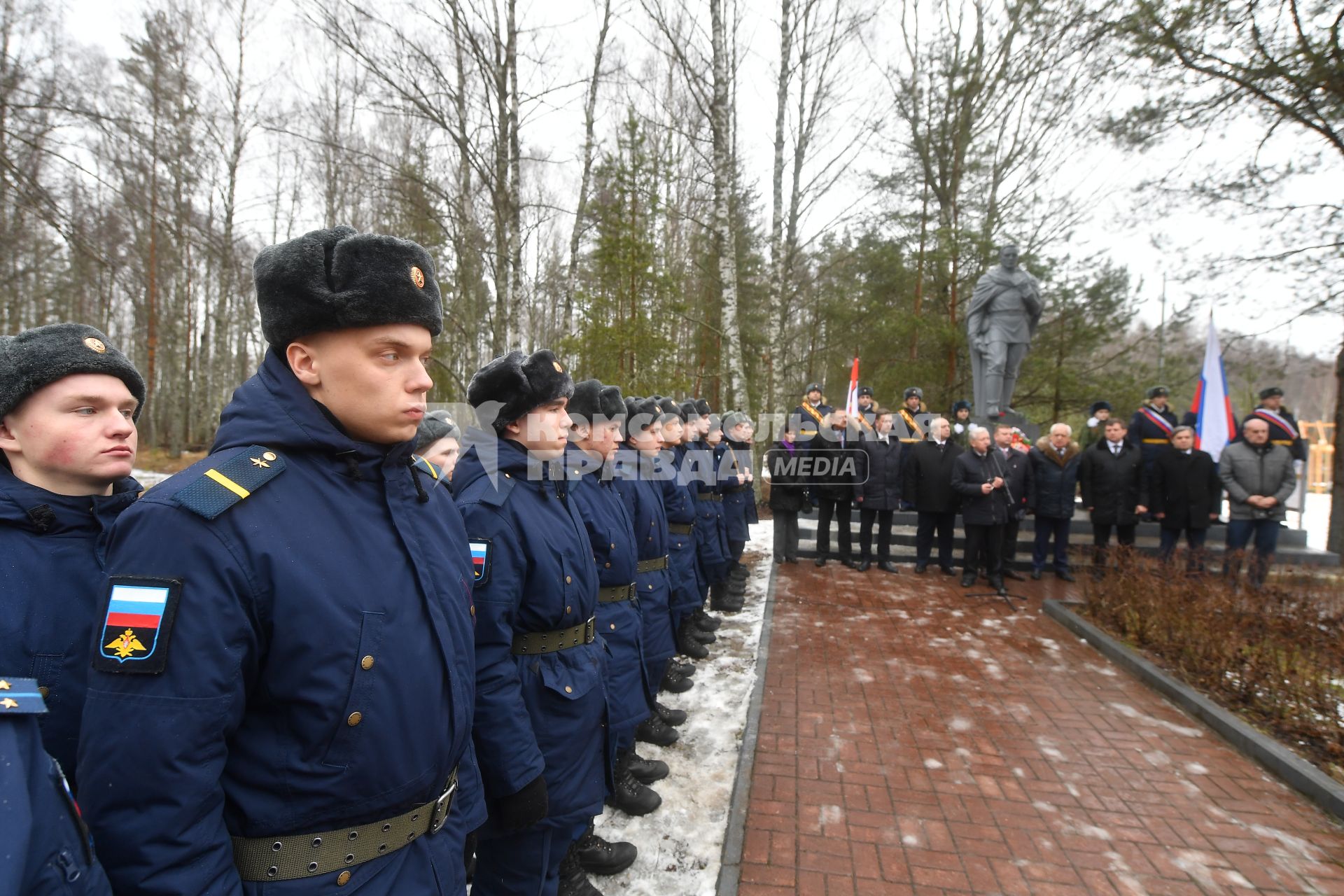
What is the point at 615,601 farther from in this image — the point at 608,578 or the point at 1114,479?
the point at 1114,479

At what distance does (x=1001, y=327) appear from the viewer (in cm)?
1187

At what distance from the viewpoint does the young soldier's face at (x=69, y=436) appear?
1593mm

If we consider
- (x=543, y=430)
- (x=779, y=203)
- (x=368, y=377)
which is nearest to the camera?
(x=368, y=377)

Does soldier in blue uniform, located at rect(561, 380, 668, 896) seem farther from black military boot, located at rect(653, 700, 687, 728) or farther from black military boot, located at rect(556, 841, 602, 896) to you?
black military boot, located at rect(653, 700, 687, 728)

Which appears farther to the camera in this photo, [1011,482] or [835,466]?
[835,466]

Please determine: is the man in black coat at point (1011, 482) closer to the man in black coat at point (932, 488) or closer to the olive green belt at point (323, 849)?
the man in black coat at point (932, 488)

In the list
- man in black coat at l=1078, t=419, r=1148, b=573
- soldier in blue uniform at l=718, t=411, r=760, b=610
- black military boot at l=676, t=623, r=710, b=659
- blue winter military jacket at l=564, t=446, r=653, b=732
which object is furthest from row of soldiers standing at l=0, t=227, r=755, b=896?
man in black coat at l=1078, t=419, r=1148, b=573

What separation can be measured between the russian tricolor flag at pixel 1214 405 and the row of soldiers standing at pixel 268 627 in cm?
1208

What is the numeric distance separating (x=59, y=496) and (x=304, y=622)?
3.00ft

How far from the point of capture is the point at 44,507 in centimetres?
153

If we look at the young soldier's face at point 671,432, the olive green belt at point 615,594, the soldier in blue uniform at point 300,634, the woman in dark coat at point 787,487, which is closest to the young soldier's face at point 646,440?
the young soldier's face at point 671,432

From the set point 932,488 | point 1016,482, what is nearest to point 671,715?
point 932,488

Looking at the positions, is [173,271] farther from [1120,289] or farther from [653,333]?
[1120,289]

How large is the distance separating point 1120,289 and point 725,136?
9694 mm
